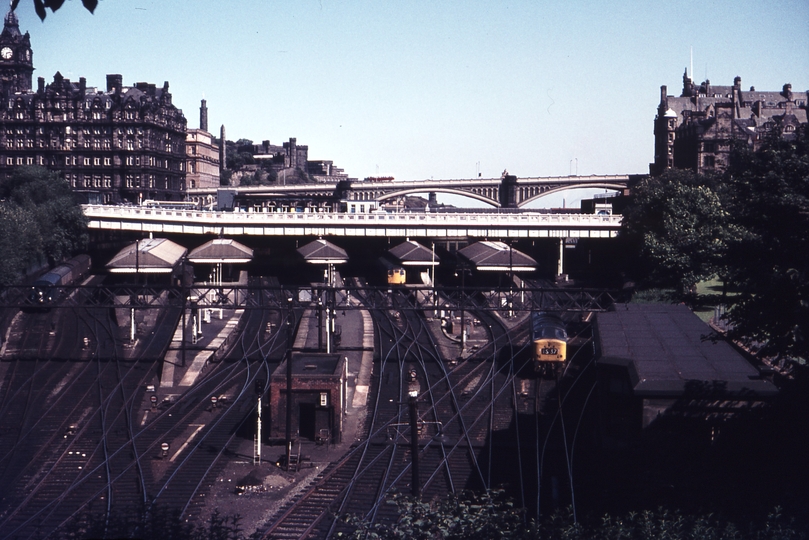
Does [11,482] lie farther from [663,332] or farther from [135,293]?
[663,332]

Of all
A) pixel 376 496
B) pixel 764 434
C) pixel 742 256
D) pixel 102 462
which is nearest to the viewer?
pixel 742 256

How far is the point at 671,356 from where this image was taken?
18609mm

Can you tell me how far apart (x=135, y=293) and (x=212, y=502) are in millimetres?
14622

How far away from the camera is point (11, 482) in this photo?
1766cm

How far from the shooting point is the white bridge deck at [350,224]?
5422cm

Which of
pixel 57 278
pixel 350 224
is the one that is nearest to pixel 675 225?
pixel 350 224

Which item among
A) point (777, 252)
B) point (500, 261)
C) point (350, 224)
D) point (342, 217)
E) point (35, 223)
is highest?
point (342, 217)

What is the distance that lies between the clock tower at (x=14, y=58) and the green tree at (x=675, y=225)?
3062 inches

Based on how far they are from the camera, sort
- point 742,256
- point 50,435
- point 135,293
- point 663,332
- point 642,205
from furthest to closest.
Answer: point 642,205 → point 135,293 → point 663,332 → point 50,435 → point 742,256

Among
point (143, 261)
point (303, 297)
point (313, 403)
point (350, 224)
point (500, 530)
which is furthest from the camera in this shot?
point (350, 224)

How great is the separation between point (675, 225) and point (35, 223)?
119ft

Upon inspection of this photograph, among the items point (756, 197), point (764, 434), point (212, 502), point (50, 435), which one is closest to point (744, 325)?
point (756, 197)

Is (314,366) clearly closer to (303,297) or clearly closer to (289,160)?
(303,297)

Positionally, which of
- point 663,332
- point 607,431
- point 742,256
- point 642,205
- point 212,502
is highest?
point 642,205
